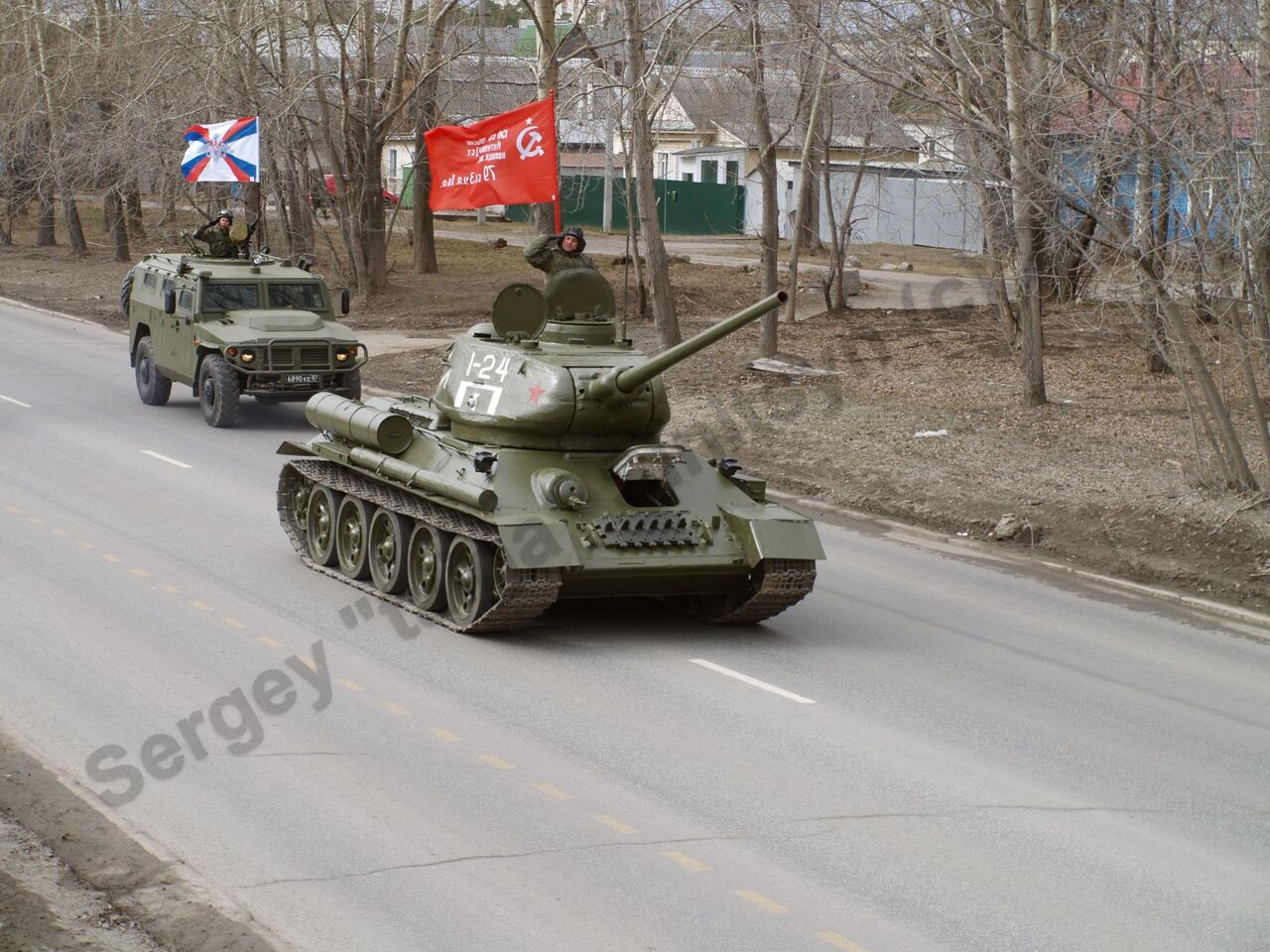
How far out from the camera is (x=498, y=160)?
20062 millimetres

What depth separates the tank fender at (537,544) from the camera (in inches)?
456

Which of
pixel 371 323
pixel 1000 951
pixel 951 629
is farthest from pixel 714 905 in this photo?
pixel 371 323

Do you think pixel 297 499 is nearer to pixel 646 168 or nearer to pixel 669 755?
pixel 669 755

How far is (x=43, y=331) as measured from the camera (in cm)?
3234

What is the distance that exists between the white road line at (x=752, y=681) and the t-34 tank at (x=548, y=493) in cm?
72

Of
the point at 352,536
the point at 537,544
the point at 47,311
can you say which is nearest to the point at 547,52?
the point at 352,536

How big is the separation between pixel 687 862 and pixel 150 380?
17.3m

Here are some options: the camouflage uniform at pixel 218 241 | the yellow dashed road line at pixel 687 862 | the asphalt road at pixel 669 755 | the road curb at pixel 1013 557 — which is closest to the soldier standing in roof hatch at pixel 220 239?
the camouflage uniform at pixel 218 241

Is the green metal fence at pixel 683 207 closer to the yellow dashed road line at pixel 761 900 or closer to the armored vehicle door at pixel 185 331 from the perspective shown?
the armored vehicle door at pixel 185 331

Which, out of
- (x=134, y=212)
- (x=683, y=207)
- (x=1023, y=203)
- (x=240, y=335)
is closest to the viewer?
(x=1023, y=203)

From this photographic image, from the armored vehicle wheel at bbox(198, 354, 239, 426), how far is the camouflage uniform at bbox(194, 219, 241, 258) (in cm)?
248

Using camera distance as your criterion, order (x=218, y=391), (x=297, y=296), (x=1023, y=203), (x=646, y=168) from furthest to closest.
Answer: (x=646, y=168), (x=297, y=296), (x=218, y=391), (x=1023, y=203)

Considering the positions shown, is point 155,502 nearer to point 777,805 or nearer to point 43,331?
point 777,805

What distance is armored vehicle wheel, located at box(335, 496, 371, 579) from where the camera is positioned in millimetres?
13867
